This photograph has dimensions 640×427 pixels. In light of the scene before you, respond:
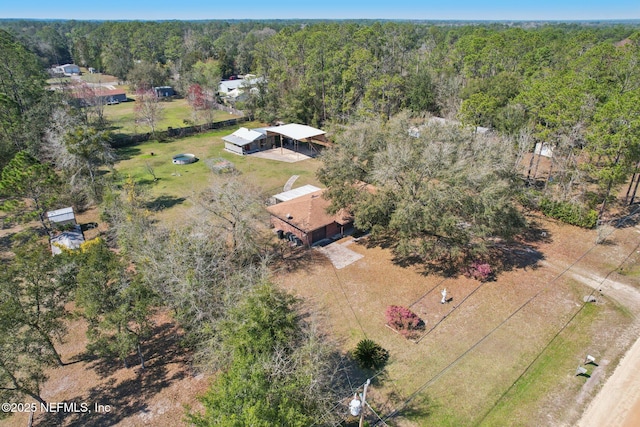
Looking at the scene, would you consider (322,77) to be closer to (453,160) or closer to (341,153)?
(341,153)

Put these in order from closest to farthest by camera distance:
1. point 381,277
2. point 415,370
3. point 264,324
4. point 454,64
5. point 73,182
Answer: point 264,324
point 415,370
point 381,277
point 73,182
point 454,64

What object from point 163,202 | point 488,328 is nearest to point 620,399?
point 488,328

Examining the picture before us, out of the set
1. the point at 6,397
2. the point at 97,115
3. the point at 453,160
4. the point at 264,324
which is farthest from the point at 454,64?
the point at 6,397

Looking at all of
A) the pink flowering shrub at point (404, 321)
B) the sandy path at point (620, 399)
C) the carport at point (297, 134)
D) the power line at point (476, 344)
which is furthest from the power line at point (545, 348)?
the carport at point (297, 134)

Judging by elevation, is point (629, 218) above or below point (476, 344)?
above

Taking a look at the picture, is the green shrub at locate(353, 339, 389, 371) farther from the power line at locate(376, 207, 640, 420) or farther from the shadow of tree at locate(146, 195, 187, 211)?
the shadow of tree at locate(146, 195, 187, 211)

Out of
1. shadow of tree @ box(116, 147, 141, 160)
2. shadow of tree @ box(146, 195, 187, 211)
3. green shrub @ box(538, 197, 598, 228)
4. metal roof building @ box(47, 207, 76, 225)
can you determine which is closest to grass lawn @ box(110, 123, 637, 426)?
green shrub @ box(538, 197, 598, 228)

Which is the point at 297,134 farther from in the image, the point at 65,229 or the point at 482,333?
the point at 482,333

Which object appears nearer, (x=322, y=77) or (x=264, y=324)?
(x=264, y=324)
